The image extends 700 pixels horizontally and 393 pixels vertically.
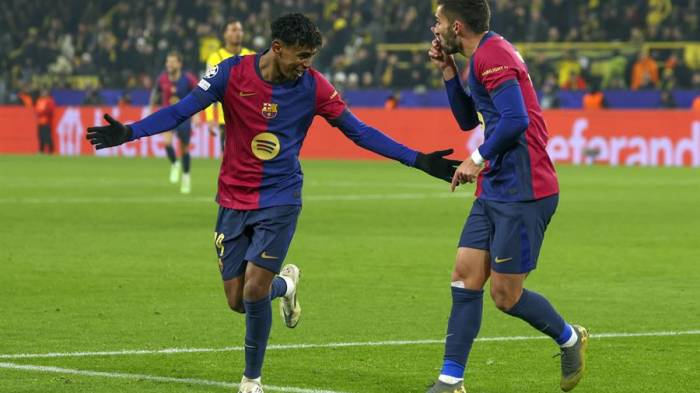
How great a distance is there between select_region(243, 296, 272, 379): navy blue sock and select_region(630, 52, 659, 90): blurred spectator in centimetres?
2970

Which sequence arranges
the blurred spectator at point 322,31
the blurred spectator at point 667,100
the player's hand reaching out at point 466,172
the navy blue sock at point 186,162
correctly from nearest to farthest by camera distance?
the player's hand reaching out at point 466,172
the navy blue sock at point 186,162
the blurred spectator at point 667,100
the blurred spectator at point 322,31

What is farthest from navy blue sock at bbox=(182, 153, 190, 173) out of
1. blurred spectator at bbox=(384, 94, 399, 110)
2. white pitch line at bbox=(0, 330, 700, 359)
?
white pitch line at bbox=(0, 330, 700, 359)

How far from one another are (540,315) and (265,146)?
162 centimetres

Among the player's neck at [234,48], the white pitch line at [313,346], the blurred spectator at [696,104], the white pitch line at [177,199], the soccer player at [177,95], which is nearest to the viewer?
the white pitch line at [313,346]

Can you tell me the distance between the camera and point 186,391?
26.1 feet

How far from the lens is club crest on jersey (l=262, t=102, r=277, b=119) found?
8000mm

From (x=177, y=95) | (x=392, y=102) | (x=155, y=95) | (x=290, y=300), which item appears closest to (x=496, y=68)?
(x=290, y=300)

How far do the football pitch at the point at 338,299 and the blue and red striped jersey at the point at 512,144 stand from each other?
1.04 meters

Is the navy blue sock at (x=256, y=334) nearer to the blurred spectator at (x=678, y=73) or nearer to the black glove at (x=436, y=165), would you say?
the black glove at (x=436, y=165)

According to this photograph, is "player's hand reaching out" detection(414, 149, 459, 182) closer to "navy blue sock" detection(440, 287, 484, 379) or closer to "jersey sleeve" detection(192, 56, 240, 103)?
"navy blue sock" detection(440, 287, 484, 379)

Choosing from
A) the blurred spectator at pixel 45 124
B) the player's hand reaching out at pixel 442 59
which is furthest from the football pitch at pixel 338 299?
the blurred spectator at pixel 45 124

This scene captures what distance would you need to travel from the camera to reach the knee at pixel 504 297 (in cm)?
785

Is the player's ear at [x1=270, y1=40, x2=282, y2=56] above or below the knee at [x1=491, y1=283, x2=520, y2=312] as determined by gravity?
above

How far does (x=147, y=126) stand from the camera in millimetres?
7953
